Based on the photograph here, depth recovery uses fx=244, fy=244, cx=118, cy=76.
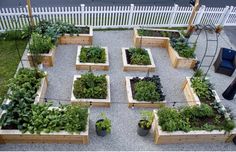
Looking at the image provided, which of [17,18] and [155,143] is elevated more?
[17,18]

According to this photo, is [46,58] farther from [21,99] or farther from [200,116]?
[200,116]

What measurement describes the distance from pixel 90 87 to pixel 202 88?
136 inches

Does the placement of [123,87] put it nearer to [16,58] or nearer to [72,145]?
[72,145]

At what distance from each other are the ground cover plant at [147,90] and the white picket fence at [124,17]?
12.0ft

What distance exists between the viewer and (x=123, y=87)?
320 inches

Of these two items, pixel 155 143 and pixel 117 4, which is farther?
pixel 117 4

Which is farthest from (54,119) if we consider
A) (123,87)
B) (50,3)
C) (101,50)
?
(50,3)

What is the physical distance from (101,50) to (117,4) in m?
4.71

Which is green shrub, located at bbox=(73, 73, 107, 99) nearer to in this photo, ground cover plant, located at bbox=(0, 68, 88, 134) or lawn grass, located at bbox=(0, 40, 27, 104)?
ground cover plant, located at bbox=(0, 68, 88, 134)

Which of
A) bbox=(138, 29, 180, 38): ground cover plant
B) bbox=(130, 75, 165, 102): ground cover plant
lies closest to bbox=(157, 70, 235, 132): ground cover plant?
bbox=(130, 75, 165, 102): ground cover plant

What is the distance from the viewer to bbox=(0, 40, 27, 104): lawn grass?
Answer: 780cm

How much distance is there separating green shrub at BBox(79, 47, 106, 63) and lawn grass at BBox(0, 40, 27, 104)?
231 centimetres

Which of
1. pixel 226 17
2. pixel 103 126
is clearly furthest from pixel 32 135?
pixel 226 17

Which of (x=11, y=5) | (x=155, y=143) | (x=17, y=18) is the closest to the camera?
(x=155, y=143)
